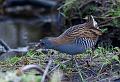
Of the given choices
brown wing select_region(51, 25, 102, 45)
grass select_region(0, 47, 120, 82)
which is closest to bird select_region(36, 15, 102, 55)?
brown wing select_region(51, 25, 102, 45)

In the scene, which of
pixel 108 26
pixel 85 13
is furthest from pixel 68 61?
pixel 85 13

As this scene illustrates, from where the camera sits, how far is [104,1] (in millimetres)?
9148

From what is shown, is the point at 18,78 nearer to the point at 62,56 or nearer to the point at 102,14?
the point at 62,56

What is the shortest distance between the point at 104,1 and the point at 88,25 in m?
2.99

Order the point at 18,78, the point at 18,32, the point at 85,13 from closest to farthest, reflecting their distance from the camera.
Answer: the point at 18,78
the point at 85,13
the point at 18,32

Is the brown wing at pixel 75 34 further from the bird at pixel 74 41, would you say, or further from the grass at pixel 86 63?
the grass at pixel 86 63

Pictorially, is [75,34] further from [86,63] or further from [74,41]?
[86,63]

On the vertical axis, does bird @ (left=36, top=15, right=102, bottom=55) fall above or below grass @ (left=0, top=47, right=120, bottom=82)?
above

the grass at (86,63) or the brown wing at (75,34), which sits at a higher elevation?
the brown wing at (75,34)

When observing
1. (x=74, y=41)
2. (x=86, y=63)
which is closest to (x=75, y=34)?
(x=74, y=41)

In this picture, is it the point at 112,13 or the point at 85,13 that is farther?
the point at 85,13

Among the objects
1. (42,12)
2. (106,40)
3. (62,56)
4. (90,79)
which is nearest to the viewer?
(90,79)

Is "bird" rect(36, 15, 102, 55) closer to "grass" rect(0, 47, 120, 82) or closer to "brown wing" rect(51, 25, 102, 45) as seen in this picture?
"brown wing" rect(51, 25, 102, 45)

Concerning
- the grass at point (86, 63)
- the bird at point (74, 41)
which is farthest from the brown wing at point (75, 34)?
the grass at point (86, 63)
